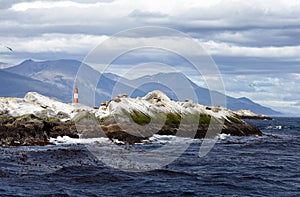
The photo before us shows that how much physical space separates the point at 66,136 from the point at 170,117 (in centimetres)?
1455

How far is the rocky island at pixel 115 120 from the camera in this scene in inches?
2011

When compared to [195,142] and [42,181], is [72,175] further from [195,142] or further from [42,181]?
[195,142]

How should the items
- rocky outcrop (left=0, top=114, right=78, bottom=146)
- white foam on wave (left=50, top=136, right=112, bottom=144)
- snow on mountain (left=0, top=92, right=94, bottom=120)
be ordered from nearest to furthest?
1. rocky outcrop (left=0, top=114, right=78, bottom=146)
2. white foam on wave (left=50, top=136, right=112, bottom=144)
3. snow on mountain (left=0, top=92, right=94, bottom=120)

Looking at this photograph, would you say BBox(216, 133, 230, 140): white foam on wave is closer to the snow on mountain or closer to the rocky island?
the rocky island

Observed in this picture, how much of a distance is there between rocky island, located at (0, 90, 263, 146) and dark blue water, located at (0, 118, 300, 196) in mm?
9200

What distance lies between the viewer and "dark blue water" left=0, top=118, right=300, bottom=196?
25.3 m

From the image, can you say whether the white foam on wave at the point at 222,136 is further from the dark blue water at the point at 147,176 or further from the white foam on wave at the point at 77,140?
the dark blue water at the point at 147,176

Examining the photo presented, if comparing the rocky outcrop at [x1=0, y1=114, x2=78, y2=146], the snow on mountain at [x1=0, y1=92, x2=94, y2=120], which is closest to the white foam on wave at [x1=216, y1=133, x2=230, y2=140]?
the snow on mountain at [x1=0, y1=92, x2=94, y2=120]

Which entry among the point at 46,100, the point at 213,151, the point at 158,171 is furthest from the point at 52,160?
the point at 46,100

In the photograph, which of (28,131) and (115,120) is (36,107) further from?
(28,131)

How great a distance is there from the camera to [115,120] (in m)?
55.5

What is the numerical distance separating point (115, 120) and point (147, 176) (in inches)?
1028

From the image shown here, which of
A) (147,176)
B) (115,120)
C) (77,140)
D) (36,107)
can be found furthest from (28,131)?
(147,176)

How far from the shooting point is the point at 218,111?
68750 mm
